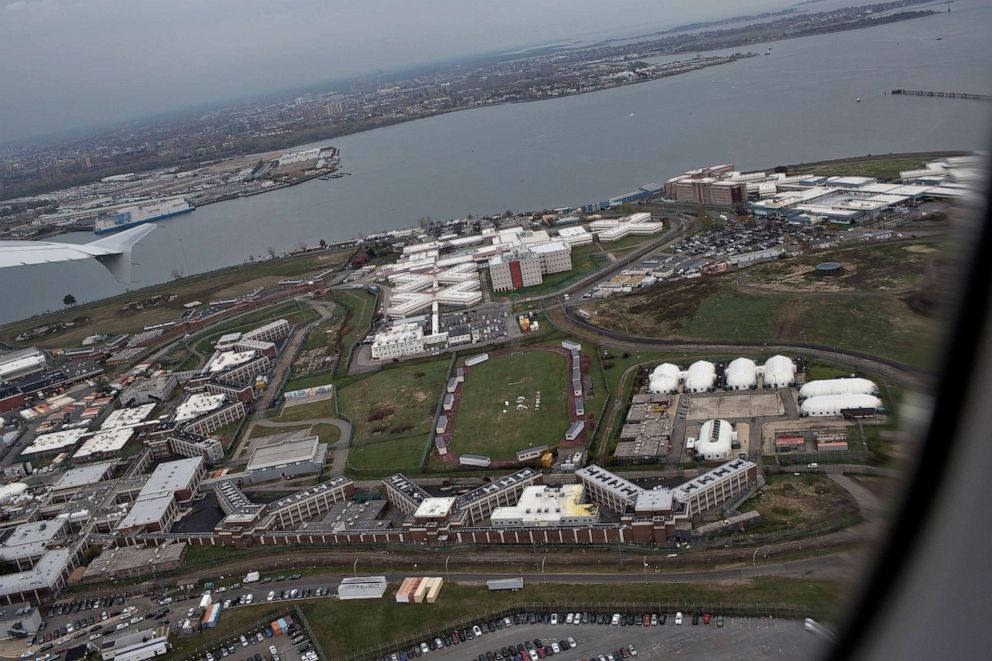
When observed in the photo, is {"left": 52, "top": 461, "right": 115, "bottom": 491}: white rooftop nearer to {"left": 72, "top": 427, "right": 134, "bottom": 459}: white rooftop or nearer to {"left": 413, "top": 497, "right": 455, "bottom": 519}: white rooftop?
{"left": 72, "top": 427, "right": 134, "bottom": 459}: white rooftop

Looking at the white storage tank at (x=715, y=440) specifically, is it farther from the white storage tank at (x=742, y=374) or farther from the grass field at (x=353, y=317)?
the grass field at (x=353, y=317)

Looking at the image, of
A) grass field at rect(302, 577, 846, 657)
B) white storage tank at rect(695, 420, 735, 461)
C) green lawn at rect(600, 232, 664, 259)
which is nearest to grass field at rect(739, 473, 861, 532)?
white storage tank at rect(695, 420, 735, 461)

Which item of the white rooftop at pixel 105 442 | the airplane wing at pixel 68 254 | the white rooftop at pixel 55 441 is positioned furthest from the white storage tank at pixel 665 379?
the white rooftop at pixel 55 441

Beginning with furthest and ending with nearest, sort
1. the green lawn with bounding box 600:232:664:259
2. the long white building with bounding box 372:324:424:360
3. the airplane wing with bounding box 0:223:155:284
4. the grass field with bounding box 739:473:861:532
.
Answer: the green lawn with bounding box 600:232:664:259, the long white building with bounding box 372:324:424:360, the airplane wing with bounding box 0:223:155:284, the grass field with bounding box 739:473:861:532

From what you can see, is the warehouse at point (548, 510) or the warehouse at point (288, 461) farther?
the warehouse at point (288, 461)

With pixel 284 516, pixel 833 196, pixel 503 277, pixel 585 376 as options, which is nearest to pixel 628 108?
pixel 833 196

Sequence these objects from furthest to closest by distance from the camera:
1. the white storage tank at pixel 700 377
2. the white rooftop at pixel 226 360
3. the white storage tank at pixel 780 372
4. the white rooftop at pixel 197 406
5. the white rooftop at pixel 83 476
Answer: the white rooftop at pixel 226 360, the white rooftop at pixel 197 406, the white rooftop at pixel 83 476, the white storage tank at pixel 700 377, the white storage tank at pixel 780 372
